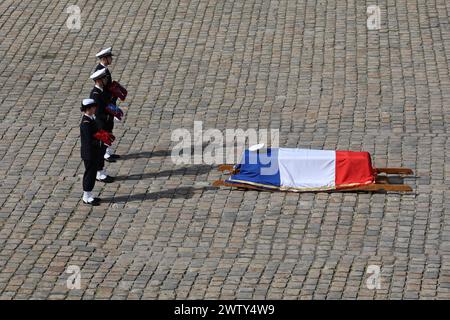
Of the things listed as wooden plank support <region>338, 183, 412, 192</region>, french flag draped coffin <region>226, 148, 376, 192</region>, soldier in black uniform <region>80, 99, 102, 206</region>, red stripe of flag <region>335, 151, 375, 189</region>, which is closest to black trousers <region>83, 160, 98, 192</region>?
soldier in black uniform <region>80, 99, 102, 206</region>

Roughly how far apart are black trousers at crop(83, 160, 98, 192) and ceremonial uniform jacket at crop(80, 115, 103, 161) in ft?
0.24

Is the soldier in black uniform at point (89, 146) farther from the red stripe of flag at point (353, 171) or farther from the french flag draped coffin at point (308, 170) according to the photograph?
the red stripe of flag at point (353, 171)

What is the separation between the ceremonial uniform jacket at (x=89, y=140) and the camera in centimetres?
1476

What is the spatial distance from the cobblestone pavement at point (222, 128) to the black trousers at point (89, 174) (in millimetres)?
329

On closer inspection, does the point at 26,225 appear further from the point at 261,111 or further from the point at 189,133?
the point at 261,111

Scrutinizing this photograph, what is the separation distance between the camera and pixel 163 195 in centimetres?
1519

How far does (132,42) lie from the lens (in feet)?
66.5

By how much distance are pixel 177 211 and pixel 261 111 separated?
348 centimetres

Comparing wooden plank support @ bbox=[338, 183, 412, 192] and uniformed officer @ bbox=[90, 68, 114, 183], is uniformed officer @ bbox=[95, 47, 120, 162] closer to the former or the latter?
uniformed officer @ bbox=[90, 68, 114, 183]

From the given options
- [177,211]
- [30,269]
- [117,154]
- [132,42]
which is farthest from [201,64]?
[30,269]

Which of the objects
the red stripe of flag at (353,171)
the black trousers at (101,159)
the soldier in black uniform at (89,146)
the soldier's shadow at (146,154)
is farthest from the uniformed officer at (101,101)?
the red stripe of flag at (353,171)

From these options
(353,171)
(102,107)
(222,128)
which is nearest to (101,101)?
(102,107)

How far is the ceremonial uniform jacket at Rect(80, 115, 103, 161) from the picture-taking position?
14758mm

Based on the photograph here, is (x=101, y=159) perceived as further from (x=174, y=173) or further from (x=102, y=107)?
(x=174, y=173)
